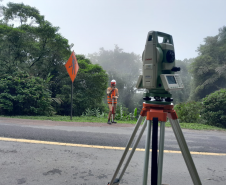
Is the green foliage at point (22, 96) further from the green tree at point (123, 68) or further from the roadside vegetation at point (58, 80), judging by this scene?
the green tree at point (123, 68)

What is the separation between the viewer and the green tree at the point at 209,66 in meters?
23.1

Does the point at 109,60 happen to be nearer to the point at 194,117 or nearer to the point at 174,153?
the point at 194,117

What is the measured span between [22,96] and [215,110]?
33.1 ft

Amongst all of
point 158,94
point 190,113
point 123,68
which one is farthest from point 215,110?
point 123,68

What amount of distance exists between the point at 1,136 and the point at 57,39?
12373 millimetres

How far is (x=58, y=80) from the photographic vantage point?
1672cm

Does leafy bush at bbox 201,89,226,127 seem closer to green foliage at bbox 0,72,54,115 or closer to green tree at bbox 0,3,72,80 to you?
green foliage at bbox 0,72,54,115

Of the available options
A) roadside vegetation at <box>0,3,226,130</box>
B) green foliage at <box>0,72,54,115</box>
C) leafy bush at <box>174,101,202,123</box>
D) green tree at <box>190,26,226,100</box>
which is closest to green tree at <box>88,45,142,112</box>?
green tree at <box>190,26,226,100</box>

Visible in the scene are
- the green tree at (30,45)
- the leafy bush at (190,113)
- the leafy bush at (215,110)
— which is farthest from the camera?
the green tree at (30,45)

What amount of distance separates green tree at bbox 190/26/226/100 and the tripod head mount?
23610 millimetres

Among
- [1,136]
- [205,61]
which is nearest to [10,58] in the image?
[1,136]

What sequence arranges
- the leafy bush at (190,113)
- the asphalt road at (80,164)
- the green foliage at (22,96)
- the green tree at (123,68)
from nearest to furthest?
the asphalt road at (80,164)
the green foliage at (22,96)
the leafy bush at (190,113)
the green tree at (123,68)

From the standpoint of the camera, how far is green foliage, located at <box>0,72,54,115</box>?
9.61m

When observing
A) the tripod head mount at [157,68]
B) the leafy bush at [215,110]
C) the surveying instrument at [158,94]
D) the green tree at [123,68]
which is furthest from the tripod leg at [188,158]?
the green tree at [123,68]
